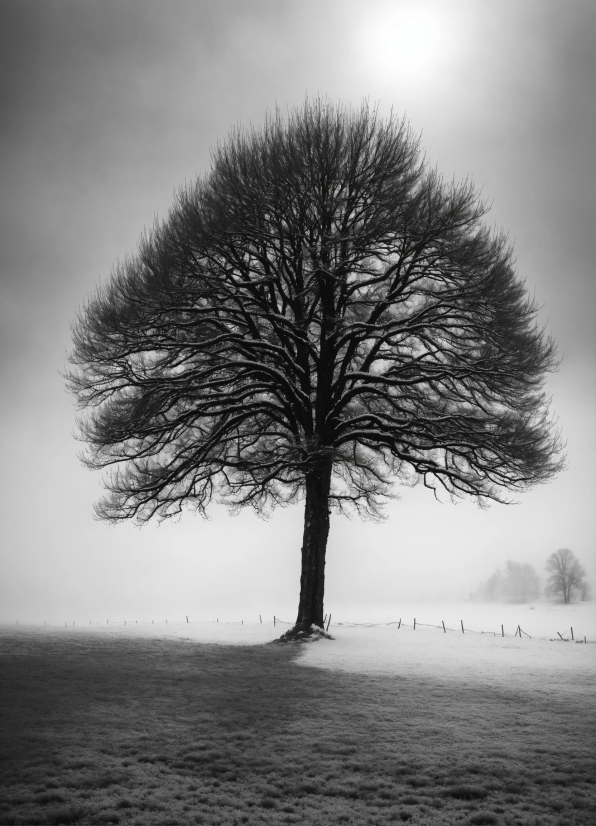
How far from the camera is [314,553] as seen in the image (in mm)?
21906

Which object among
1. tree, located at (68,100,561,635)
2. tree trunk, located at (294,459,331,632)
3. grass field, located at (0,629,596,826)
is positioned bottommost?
grass field, located at (0,629,596,826)

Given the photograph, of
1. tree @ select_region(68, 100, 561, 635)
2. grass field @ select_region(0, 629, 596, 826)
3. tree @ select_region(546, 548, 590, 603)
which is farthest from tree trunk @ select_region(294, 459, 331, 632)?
tree @ select_region(546, 548, 590, 603)

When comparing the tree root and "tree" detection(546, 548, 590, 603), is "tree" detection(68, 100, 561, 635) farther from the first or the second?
"tree" detection(546, 548, 590, 603)

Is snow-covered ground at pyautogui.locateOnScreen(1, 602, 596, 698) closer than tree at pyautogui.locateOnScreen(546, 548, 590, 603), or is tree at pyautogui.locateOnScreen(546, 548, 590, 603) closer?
snow-covered ground at pyautogui.locateOnScreen(1, 602, 596, 698)

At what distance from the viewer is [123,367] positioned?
76.1 ft

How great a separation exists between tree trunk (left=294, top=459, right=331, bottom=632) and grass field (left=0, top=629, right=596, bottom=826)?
6.98 meters

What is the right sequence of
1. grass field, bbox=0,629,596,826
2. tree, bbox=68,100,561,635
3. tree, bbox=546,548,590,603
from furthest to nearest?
tree, bbox=546,548,590,603, tree, bbox=68,100,561,635, grass field, bbox=0,629,596,826

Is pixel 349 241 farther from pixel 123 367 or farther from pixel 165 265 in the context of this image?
pixel 123 367

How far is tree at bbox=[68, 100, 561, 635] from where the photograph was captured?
20.7 m

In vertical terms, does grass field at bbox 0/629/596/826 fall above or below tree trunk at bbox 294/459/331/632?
below

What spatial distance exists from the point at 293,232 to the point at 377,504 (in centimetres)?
1128

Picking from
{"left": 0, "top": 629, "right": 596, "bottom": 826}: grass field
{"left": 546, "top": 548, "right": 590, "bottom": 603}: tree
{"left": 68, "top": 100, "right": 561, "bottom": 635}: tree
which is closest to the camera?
{"left": 0, "top": 629, "right": 596, "bottom": 826}: grass field

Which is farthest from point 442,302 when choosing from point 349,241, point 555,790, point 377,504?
point 555,790

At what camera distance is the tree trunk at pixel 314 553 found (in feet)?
71.4
